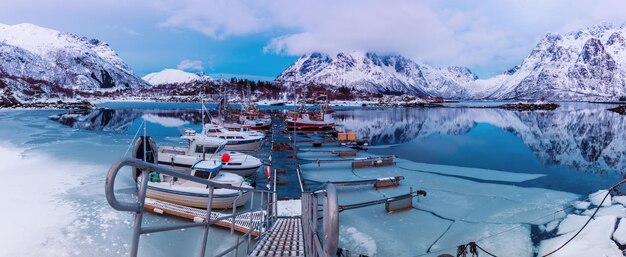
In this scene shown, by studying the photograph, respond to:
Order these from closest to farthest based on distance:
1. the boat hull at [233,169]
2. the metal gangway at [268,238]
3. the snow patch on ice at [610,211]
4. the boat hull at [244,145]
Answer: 1. the metal gangway at [268,238]
2. the snow patch on ice at [610,211]
3. the boat hull at [233,169]
4. the boat hull at [244,145]

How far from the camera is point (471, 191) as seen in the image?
22125 mm

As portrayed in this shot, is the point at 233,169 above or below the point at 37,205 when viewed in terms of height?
above

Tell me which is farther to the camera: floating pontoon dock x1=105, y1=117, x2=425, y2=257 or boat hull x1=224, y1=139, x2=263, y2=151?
boat hull x1=224, y1=139, x2=263, y2=151

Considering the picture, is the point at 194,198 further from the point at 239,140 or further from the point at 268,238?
the point at 239,140

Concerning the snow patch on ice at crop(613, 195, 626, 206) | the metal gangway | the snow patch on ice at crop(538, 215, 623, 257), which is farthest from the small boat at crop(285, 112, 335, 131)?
the metal gangway

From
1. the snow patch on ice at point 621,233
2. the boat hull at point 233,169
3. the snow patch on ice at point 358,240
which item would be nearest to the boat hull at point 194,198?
the snow patch on ice at point 358,240

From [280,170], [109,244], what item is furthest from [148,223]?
[280,170]

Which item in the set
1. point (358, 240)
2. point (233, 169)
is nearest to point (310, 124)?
point (233, 169)

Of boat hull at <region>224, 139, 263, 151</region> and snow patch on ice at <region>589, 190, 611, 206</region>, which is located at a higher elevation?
boat hull at <region>224, 139, 263, 151</region>

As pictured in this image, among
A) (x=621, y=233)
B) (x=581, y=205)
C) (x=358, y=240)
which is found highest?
(x=621, y=233)

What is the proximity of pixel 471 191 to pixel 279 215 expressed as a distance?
13.0 metres

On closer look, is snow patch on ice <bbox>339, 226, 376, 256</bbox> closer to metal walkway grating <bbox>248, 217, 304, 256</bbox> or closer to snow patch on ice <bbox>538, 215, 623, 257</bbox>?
metal walkway grating <bbox>248, 217, 304, 256</bbox>

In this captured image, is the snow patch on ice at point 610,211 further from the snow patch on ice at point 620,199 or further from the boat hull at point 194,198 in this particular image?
the boat hull at point 194,198

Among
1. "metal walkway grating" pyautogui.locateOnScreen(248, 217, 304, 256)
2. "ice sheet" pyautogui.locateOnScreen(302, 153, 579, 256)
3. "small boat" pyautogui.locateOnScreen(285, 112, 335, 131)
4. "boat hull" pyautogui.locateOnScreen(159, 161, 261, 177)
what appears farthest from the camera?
"small boat" pyautogui.locateOnScreen(285, 112, 335, 131)
